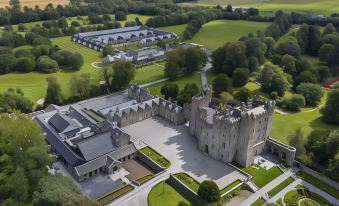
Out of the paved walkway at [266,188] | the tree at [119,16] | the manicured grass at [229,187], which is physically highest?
the tree at [119,16]

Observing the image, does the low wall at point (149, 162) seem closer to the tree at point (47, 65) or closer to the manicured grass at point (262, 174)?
the manicured grass at point (262, 174)

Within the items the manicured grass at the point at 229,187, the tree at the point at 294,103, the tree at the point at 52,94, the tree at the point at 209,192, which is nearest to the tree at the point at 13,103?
the tree at the point at 52,94

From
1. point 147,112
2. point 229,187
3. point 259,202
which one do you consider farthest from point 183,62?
point 259,202

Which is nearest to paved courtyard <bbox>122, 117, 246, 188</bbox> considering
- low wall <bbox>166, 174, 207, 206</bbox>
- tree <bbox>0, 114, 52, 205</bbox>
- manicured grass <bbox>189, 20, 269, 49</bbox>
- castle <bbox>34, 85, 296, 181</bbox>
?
castle <bbox>34, 85, 296, 181</bbox>

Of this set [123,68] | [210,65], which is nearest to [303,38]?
[210,65]

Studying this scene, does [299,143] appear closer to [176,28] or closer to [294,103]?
[294,103]

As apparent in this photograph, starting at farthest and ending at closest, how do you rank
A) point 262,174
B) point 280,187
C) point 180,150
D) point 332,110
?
point 332,110, point 180,150, point 262,174, point 280,187

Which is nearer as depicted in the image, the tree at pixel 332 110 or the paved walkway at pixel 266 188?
the paved walkway at pixel 266 188

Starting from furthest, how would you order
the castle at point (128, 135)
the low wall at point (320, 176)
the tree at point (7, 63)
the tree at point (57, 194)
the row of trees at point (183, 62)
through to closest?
1. the tree at point (7, 63)
2. the row of trees at point (183, 62)
3. the castle at point (128, 135)
4. the low wall at point (320, 176)
5. the tree at point (57, 194)
